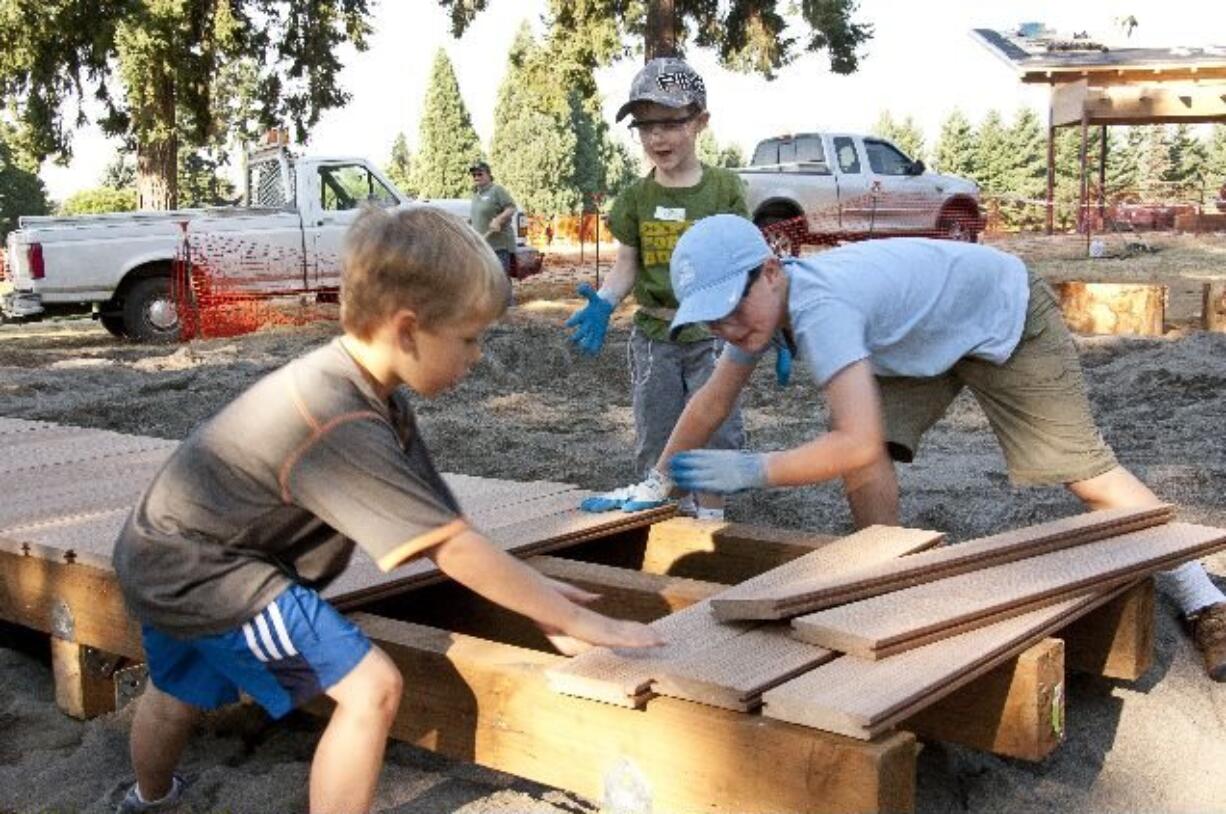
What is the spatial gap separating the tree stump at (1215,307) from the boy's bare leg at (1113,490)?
738 cm

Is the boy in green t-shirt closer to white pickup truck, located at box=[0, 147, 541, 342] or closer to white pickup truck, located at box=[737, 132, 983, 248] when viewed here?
white pickup truck, located at box=[0, 147, 541, 342]

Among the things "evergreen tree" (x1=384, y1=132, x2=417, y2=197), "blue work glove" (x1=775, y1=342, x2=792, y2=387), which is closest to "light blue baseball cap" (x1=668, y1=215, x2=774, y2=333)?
"blue work glove" (x1=775, y1=342, x2=792, y2=387)

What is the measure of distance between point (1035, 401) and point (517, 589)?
1.61 m

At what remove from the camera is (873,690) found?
186cm

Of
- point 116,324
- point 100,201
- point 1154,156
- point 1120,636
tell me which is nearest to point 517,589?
point 1120,636

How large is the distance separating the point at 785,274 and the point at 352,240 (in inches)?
40.0

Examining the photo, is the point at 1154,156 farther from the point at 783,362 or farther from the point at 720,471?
the point at 720,471

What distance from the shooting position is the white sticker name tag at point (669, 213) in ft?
12.9

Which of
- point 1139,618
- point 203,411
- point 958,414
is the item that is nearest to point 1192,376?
point 958,414

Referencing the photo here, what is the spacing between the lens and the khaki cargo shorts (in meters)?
2.99

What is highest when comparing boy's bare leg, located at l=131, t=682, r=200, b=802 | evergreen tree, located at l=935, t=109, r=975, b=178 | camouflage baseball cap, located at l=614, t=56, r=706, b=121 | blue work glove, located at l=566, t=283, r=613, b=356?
evergreen tree, located at l=935, t=109, r=975, b=178

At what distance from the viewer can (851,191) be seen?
606 inches

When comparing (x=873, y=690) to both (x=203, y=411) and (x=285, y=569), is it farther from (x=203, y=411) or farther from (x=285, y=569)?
(x=203, y=411)

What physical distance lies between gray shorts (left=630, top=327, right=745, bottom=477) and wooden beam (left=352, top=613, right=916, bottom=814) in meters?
1.72
